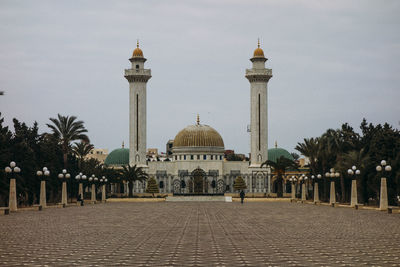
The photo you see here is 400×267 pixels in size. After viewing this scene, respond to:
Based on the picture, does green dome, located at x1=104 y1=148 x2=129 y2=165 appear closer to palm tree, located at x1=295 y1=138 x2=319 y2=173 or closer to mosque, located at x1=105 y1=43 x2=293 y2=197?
mosque, located at x1=105 y1=43 x2=293 y2=197

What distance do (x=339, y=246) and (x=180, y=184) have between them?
269ft

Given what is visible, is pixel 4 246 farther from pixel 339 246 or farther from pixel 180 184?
pixel 180 184

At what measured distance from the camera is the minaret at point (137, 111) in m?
92.6

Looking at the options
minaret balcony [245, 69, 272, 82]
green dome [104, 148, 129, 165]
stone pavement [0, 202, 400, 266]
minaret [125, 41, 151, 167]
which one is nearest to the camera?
stone pavement [0, 202, 400, 266]

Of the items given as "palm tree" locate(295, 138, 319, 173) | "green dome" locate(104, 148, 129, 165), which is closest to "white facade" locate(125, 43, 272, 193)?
"green dome" locate(104, 148, 129, 165)

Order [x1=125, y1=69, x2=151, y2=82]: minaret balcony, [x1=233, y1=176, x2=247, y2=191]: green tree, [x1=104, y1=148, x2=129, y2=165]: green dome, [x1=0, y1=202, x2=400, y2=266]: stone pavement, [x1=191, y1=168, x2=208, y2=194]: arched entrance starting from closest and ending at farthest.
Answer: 1. [x1=0, y1=202, x2=400, y2=266]: stone pavement
2. [x1=125, y1=69, x2=151, y2=82]: minaret balcony
3. [x1=233, y1=176, x2=247, y2=191]: green tree
4. [x1=191, y1=168, x2=208, y2=194]: arched entrance
5. [x1=104, y1=148, x2=129, y2=165]: green dome

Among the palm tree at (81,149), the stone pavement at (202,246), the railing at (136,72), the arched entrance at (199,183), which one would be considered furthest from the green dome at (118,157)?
the stone pavement at (202,246)

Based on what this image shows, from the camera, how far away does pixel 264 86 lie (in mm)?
93000

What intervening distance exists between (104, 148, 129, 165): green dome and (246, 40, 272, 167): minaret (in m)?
26.3

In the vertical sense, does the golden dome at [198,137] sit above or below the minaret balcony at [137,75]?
below

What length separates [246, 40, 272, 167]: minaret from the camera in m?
92.9

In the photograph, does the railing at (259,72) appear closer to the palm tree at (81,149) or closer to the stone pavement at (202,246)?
the palm tree at (81,149)

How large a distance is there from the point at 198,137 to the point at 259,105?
1330 centimetres

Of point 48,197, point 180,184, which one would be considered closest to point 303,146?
point 48,197
